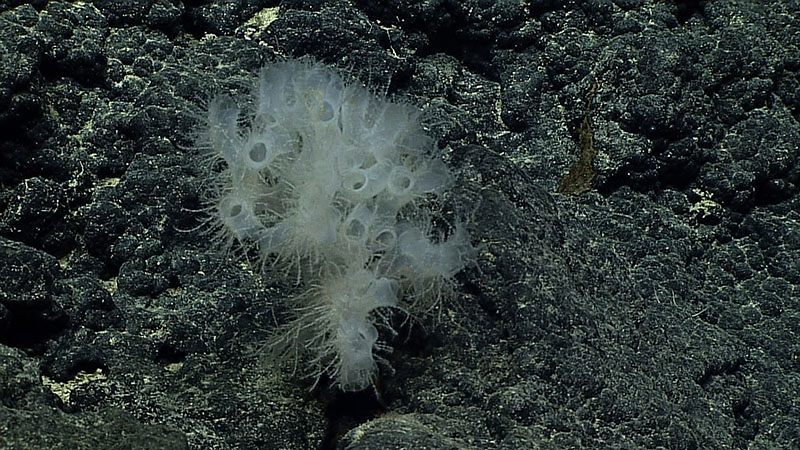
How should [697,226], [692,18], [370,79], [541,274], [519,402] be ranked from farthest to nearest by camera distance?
[692,18]
[697,226]
[370,79]
[541,274]
[519,402]

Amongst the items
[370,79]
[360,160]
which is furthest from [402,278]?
[370,79]

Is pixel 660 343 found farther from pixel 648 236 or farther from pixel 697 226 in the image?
pixel 697 226

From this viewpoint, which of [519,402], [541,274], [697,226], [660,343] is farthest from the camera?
[697,226]

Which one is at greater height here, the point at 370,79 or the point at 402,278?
the point at 370,79

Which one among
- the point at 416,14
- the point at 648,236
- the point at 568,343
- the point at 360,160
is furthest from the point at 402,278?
the point at 416,14

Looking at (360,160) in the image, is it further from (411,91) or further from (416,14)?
(416,14)

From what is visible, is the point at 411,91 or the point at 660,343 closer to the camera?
the point at 660,343

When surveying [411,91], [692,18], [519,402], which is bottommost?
[519,402]
